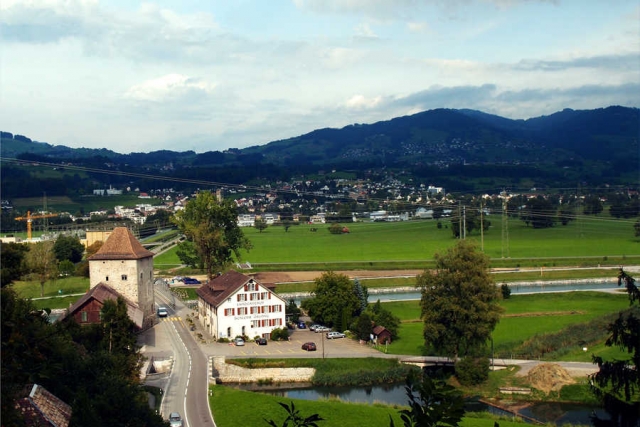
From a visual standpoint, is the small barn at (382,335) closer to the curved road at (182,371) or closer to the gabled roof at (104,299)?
the curved road at (182,371)

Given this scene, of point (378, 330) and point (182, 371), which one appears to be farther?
point (378, 330)

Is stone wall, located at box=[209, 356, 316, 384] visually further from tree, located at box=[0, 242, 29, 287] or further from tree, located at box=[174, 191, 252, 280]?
tree, located at box=[174, 191, 252, 280]

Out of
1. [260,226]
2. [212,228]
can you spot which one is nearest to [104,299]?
[212,228]

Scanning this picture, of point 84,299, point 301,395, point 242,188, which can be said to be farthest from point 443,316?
point 242,188

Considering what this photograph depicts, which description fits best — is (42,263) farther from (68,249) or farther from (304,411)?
(304,411)

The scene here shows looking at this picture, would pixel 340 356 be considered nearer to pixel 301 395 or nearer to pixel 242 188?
pixel 301 395

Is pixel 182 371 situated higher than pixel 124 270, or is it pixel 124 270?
pixel 124 270

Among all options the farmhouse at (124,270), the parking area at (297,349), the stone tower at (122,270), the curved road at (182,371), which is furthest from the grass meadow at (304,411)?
the stone tower at (122,270)
